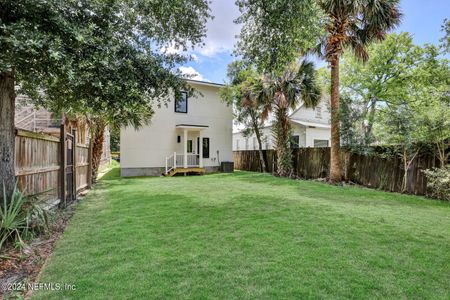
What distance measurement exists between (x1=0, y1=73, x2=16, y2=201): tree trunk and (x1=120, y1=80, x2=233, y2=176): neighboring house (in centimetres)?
1082

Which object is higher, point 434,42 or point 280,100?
point 434,42

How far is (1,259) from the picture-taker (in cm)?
370

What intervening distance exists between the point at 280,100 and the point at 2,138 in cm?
1209

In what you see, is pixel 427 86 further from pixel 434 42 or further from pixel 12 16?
pixel 12 16

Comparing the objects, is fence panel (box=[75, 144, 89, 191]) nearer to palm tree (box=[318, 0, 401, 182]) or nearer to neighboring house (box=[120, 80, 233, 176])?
neighboring house (box=[120, 80, 233, 176])

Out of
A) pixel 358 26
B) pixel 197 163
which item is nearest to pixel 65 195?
pixel 197 163

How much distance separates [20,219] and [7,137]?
1.41 m

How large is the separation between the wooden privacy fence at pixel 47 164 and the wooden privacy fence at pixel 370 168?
10754mm

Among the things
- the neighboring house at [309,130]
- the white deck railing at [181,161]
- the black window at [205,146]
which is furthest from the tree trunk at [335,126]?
the black window at [205,146]

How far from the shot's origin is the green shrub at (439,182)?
27.4 ft

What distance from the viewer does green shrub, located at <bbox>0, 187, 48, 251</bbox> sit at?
4008mm

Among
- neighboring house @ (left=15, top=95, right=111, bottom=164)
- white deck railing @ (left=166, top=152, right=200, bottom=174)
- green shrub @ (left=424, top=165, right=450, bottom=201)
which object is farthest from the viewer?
Result: white deck railing @ (left=166, top=152, right=200, bottom=174)

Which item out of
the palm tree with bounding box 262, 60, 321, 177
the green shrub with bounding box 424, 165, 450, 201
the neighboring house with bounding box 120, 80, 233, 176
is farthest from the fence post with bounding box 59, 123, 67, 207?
the green shrub with bounding box 424, 165, 450, 201

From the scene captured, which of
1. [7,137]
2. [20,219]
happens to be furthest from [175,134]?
[20,219]
